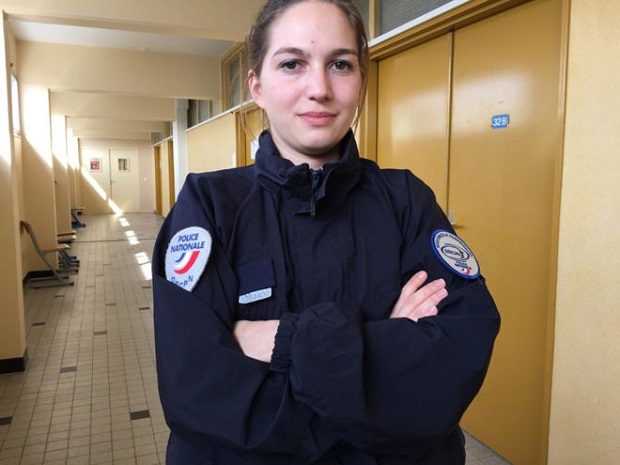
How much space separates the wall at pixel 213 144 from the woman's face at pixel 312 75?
233 inches

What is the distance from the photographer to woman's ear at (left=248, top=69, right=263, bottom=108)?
1.07 m

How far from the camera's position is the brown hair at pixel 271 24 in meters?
0.97

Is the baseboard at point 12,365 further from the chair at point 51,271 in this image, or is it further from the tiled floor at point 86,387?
the chair at point 51,271

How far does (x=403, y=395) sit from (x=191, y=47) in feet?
22.7

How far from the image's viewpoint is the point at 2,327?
388cm

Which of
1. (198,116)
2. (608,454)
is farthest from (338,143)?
(198,116)

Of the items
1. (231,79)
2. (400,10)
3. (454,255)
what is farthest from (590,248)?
(231,79)

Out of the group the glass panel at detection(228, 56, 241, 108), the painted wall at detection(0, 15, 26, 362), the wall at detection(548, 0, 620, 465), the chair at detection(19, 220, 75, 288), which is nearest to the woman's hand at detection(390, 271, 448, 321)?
the wall at detection(548, 0, 620, 465)

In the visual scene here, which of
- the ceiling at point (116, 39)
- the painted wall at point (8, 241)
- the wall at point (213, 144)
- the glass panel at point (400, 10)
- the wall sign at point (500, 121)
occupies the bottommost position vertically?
the painted wall at point (8, 241)

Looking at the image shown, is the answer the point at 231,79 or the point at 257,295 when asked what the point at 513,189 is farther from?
the point at 231,79

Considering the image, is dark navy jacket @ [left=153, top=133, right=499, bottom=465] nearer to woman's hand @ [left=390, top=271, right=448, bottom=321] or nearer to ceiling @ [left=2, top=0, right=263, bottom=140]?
woman's hand @ [left=390, top=271, right=448, bottom=321]

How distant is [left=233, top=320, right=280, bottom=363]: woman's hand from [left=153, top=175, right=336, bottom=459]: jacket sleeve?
2 centimetres

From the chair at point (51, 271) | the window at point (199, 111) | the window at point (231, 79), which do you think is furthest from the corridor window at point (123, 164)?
the window at point (231, 79)

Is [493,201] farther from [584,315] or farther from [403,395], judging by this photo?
[403,395]
